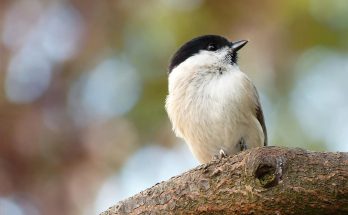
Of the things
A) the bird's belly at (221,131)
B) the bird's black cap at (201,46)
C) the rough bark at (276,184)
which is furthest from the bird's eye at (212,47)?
the rough bark at (276,184)

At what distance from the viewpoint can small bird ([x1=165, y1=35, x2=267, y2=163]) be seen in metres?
3.56

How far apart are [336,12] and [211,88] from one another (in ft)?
4.71

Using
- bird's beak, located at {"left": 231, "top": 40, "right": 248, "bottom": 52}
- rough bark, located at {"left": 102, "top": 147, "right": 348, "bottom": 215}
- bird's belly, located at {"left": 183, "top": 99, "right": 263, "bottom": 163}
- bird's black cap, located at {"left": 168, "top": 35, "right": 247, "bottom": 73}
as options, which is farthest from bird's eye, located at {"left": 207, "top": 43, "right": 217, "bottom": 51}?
rough bark, located at {"left": 102, "top": 147, "right": 348, "bottom": 215}

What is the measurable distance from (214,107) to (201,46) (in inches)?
25.0

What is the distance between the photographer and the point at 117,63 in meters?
5.02

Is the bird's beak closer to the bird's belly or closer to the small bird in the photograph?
the small bird

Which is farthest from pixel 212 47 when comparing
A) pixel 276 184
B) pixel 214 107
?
pixel 276 184

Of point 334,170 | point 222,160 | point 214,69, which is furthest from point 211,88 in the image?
point 334,170

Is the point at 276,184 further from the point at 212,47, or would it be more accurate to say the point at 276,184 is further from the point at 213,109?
the point at 212,47

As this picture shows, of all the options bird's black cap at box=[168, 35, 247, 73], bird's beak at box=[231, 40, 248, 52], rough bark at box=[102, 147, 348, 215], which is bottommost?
rough bark at box=[102, 147, 348, 215]

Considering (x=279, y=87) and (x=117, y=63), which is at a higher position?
(x=117, y=63)

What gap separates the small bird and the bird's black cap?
0.30 feet

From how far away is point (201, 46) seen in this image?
407 centimetres

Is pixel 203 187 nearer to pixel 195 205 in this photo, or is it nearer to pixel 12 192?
pixel 195 205
